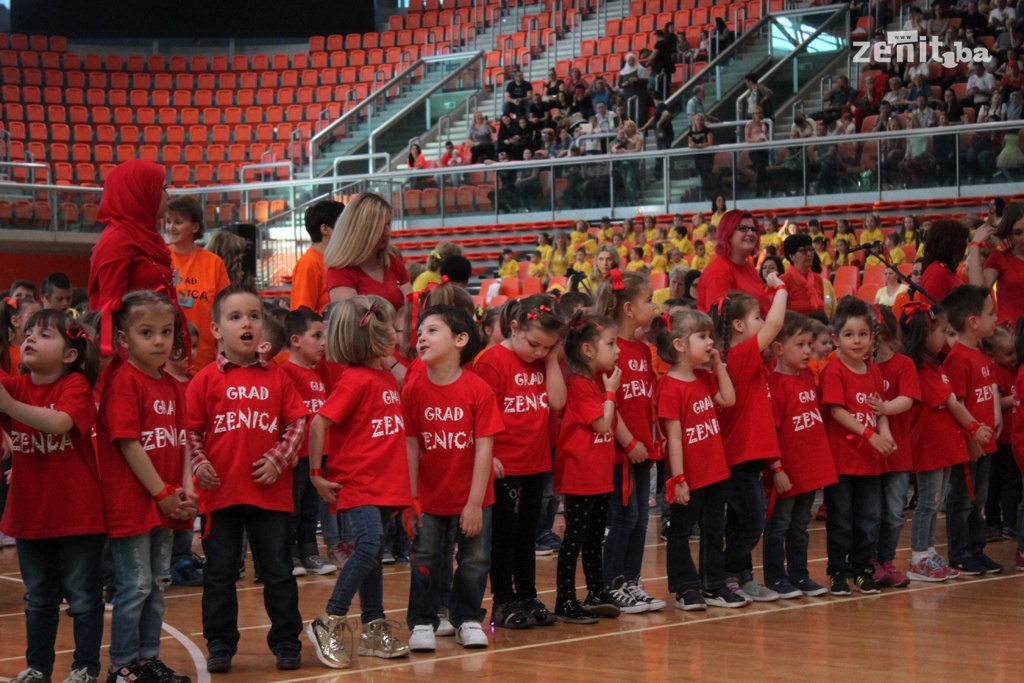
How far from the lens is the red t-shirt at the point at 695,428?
588 cm

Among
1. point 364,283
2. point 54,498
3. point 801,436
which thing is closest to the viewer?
point 54,498

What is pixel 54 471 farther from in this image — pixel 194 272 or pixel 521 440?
pixel 194 272

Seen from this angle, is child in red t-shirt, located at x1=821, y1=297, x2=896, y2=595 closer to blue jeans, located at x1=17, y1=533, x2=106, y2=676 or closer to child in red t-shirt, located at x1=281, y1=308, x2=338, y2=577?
child in red t-shirt, located at x1=281, y1=308, x2=338, y2=577

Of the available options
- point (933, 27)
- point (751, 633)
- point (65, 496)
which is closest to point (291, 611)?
point (65, 496)

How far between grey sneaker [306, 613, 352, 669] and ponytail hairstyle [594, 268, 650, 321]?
6.33 feet

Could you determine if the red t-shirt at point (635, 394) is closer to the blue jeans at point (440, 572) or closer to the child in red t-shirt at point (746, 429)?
the child in red t-shirt at point (746, 429)

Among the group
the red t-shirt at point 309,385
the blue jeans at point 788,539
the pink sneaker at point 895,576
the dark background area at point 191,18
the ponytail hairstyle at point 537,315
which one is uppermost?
the dark background area at point 191,18

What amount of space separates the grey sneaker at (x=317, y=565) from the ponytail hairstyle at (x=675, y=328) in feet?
7.63

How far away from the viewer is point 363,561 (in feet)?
16.1

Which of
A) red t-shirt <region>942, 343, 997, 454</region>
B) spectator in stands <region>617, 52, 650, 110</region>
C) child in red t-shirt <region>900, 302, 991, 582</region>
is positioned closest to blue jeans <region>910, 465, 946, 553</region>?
child in red t-shirt <region>900, 302, 991, 582</region>

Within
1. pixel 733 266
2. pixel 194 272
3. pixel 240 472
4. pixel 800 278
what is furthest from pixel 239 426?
pixel 800 278

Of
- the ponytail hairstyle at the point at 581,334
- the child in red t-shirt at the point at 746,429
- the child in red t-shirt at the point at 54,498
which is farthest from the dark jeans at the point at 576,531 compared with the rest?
the child in red t-shirt at the point at 54,498

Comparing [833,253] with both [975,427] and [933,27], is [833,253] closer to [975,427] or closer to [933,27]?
[933,27]

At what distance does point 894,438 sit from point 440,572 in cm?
258
